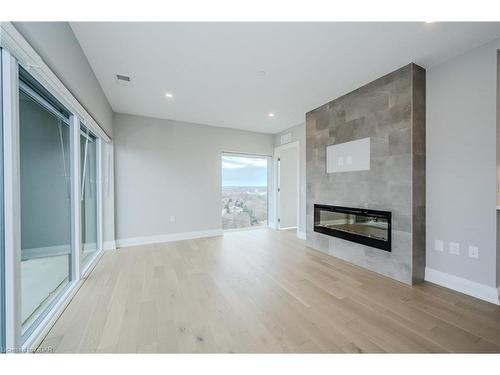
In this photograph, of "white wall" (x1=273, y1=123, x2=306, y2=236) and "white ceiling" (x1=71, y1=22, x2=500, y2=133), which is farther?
"white wall" (x1=273, y1=123, x2=306, y2=236)

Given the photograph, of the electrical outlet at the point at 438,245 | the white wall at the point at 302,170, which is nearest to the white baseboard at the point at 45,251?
the white wall at the point at 302,170

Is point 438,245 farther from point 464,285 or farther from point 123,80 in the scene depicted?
point 123,80

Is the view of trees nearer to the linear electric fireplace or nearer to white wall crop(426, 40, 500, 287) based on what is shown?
the linear electric fireplace

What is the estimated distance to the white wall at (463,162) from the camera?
1.91m

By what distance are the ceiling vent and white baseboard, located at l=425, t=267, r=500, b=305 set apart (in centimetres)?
434

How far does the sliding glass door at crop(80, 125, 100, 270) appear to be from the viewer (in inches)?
101

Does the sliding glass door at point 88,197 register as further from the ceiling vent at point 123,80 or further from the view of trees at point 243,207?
the view of trees at point 243,207

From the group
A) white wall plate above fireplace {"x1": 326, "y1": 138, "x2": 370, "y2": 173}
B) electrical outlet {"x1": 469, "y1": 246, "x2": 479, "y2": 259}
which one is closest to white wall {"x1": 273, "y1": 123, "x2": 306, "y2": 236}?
white wall plate above fireplace {"x1": 326, "y1": 138, "x2": 370, "y2": 173}

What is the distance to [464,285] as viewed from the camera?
A: 6.77 ft
